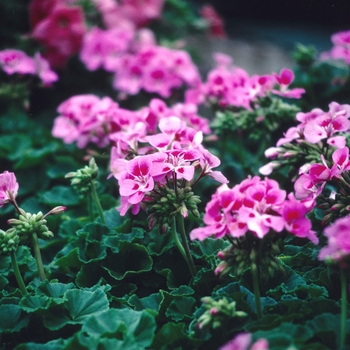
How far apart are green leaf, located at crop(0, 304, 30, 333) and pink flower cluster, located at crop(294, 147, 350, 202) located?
36.8 inches

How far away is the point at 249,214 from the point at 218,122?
1197 millimetres

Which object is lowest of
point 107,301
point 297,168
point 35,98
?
point 35,98

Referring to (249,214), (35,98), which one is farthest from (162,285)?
(35,98)

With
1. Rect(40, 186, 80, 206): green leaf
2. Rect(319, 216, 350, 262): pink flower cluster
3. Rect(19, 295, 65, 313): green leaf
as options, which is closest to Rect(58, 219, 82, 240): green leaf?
Rect(40, 186, 80, 206): green leaf

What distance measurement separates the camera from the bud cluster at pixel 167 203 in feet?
→ 4.91

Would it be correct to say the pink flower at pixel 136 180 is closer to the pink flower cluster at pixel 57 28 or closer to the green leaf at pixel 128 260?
the green leaf at pixel 128 260

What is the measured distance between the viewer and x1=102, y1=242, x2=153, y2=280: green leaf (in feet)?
5.90

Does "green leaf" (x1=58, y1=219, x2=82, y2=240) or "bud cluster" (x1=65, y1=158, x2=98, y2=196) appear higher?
"bud cluster" (x1=65, y1=158, x2=98, y2=196)

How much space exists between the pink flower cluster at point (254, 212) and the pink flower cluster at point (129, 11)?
Answer: 2.70 meters

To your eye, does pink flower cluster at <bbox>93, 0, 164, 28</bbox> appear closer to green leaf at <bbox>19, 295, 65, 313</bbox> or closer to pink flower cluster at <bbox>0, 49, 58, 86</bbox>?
pink flower cluster at <bbox>0, 49, 58, 86</bbox>

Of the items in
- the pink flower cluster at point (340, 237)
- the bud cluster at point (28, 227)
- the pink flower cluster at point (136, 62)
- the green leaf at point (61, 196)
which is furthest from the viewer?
the pink flower cluster at point (136, 62)

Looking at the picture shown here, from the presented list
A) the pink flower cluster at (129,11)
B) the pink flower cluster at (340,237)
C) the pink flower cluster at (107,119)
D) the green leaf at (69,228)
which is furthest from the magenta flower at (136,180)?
the pink flower cluster at (129,11)

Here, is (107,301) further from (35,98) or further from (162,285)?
(35,98)

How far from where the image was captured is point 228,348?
992 millimetres
